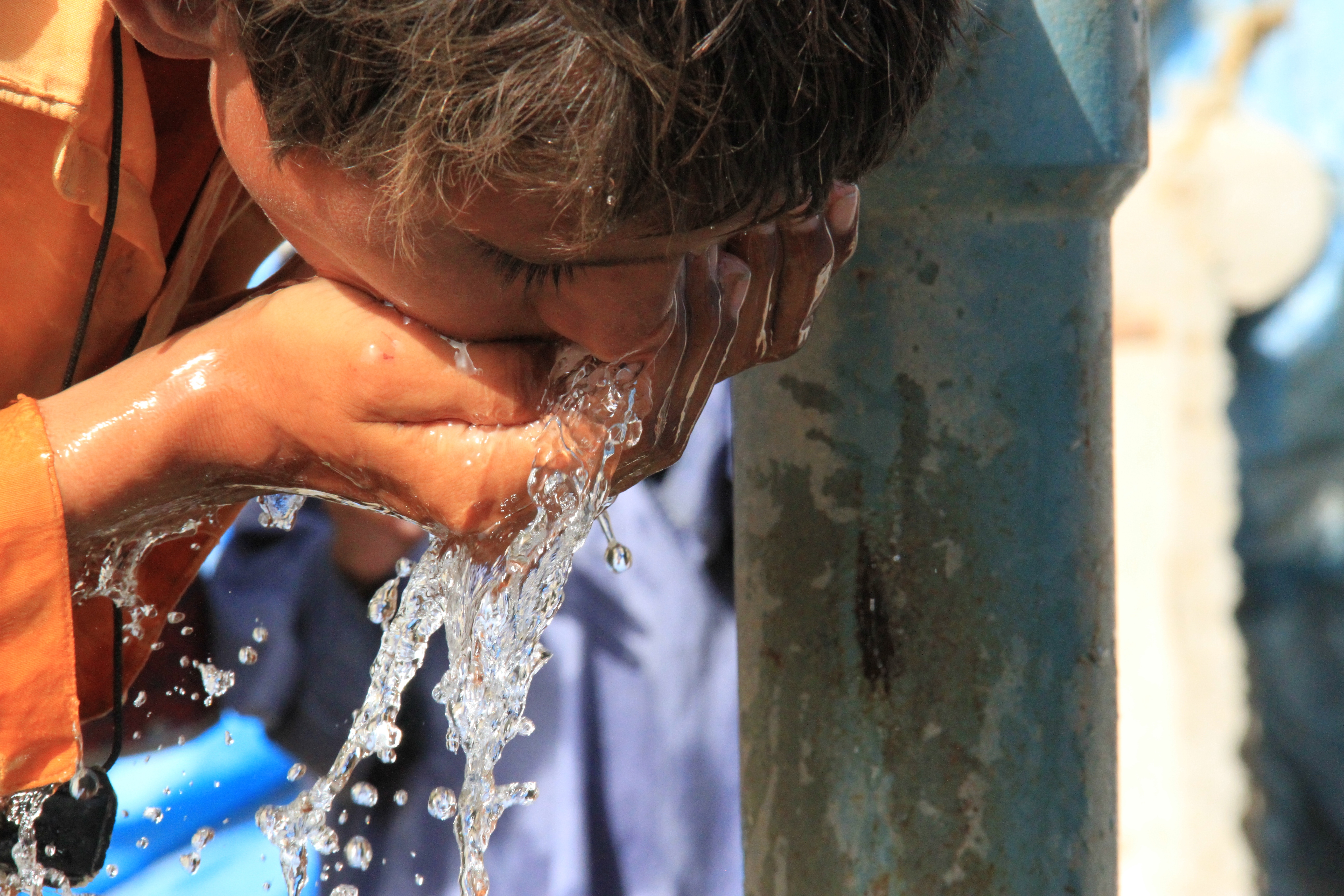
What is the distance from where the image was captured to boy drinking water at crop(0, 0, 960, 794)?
Result: 64cm

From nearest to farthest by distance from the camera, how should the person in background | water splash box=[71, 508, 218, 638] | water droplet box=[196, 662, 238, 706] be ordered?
water splash box=[71, 508, 218, 638] < water droplet box=[196, 662, 238, 706] < the person in background

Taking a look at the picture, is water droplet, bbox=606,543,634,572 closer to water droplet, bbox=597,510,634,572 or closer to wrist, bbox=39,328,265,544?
water droplet, bbox=597,510,634,572

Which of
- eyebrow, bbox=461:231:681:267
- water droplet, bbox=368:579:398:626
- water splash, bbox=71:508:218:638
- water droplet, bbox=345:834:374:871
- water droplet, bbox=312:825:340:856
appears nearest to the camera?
eyebrow, bbox=461:231:681:267

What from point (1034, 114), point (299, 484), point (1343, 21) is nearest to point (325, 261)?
point (299, 484)

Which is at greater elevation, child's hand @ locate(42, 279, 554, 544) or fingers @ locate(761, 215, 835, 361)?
fingers @ locate(761, 215, 835, 361)

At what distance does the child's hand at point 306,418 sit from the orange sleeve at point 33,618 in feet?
0.06

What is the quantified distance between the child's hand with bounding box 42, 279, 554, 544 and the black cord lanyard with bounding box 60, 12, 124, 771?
0.33 ft

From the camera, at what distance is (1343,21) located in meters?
3.12

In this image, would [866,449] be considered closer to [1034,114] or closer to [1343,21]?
[1034,114]

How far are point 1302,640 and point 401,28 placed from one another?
10.8 feet

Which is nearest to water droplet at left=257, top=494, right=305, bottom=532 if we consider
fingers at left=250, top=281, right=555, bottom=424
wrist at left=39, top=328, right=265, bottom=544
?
wrist at left=39, top=328, right=265, bottom=544

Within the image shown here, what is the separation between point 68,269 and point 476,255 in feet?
1.59

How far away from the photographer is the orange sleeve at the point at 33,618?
87 centimetres

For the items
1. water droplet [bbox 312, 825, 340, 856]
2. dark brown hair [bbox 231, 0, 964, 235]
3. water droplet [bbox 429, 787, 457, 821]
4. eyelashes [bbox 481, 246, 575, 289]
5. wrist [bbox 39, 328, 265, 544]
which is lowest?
water droplet [bbox 312, 825, 340, 856]
